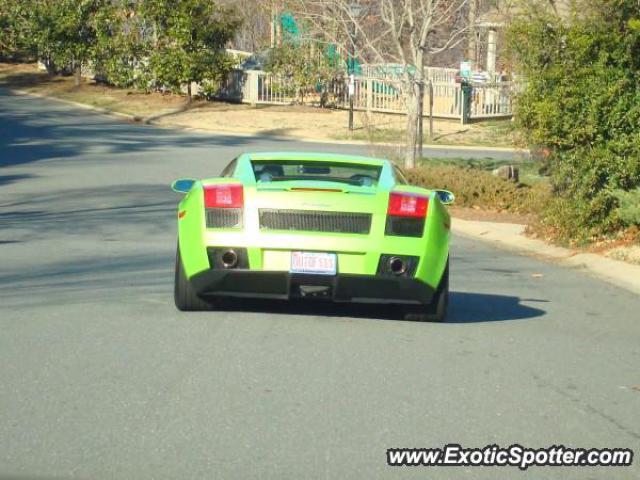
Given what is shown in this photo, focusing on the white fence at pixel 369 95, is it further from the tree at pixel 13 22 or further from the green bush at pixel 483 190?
the green bush at pixel 483 190

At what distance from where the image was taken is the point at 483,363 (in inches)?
337

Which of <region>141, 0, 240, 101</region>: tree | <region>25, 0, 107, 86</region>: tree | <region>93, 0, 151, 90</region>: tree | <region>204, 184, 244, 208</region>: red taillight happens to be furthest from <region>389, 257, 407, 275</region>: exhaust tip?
<region>25, 0, 107, 86</region>: tree

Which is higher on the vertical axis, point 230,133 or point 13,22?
point 13,22

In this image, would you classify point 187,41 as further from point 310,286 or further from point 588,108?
point 310,286

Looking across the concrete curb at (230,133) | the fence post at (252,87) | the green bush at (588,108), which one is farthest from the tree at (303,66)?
the green bush at (588,108)

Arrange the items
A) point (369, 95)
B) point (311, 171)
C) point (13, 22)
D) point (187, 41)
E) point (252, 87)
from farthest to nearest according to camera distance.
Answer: point (13, 22)
point (252, 87)
point (187, 41)
point (369, 95)
point (311, 171)

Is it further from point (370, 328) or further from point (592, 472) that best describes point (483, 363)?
point (592, 472)

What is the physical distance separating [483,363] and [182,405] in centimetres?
245

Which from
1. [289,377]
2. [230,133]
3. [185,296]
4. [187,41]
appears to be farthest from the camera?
[187,41]

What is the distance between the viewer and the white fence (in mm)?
43156

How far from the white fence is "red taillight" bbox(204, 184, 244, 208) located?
3090cm

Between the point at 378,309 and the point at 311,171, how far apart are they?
1.29m

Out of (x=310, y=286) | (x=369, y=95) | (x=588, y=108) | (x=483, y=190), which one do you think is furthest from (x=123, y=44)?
(x=310, y=286)

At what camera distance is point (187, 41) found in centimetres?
4675
